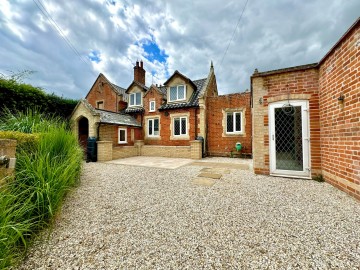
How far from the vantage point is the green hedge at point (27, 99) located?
27.5ft

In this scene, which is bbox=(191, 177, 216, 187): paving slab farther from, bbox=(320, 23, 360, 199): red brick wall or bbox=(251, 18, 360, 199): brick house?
bbox=(320, 23, 360, 199): red brick wall

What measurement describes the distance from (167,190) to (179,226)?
1861mm

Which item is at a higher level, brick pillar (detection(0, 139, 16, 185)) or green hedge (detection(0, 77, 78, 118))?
green hedge (detection(0, 77, 78, 118))

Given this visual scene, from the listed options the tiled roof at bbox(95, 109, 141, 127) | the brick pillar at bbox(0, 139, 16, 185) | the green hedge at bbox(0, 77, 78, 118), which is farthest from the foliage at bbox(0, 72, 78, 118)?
the brick pillar at bbox(0, 139, 16, 185)

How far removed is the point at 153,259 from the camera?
1.93 meters

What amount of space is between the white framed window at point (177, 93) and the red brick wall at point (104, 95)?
A: 23.6 feet

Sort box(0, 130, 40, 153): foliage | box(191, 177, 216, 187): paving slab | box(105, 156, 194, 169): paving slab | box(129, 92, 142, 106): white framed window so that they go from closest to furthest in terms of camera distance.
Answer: box(0, 130, 40, 153): foliage < box(191, 177, 216, 187): paving slab < box(105, 156, 194, 169): paving slab < box(129, 92, 142, 106): white framed window

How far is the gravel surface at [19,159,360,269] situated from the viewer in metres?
1.89

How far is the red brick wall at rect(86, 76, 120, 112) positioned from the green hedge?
5.45 meters

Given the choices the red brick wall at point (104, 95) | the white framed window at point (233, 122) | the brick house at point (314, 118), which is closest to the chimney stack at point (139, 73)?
the red brick wall at point (104, 95)

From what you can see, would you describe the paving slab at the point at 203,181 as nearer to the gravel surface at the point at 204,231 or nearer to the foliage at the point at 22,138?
the gravel surface at the point at 204,231

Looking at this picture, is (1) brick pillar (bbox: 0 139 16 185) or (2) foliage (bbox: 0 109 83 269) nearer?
(2) foliage (bbox: 0 109 83 269)

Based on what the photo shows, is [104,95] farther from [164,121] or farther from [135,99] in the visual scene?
[164,121]

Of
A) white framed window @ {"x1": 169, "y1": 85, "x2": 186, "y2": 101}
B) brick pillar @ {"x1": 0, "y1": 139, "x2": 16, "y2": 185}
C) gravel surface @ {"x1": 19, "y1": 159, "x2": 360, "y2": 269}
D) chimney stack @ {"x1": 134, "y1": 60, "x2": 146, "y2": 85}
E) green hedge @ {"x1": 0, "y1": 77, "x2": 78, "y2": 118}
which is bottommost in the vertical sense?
gravel surface @ {"x1": 19, "y1": 159, "x2": 360, "y2": 269}
